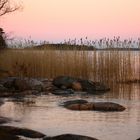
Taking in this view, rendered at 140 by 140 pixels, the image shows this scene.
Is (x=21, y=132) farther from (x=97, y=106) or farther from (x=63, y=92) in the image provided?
(x=63, y=92)

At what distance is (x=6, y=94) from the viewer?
1587cm

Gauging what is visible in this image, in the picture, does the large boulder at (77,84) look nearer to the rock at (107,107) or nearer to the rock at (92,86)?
the rock at (92,86)

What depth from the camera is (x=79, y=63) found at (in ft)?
64.3

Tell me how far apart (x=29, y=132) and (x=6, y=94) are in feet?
24.8

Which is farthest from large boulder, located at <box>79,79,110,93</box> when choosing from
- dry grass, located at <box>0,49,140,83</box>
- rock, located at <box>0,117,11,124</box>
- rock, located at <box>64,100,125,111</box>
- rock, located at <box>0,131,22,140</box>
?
rock, located at <box>0,131,22,140</box>

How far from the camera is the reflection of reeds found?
767 inches

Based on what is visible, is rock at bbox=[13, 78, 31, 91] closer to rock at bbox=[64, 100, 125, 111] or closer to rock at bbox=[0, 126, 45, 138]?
rock at bbox=[64, 100, 125, 111]

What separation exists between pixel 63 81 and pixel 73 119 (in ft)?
25.8

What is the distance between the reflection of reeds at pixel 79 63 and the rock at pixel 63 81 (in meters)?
1.33

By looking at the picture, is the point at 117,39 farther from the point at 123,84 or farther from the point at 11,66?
the point at 11,66

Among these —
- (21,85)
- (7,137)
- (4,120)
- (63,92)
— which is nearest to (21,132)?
(7,137)

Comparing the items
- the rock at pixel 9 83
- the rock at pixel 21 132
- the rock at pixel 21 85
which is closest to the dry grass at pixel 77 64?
the rock at pixel 9 83

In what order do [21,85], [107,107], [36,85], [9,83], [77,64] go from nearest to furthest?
[107,107] → [21,85] → [9,83] → [36,85] → [77,64]

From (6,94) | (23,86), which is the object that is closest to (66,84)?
(23,86)
